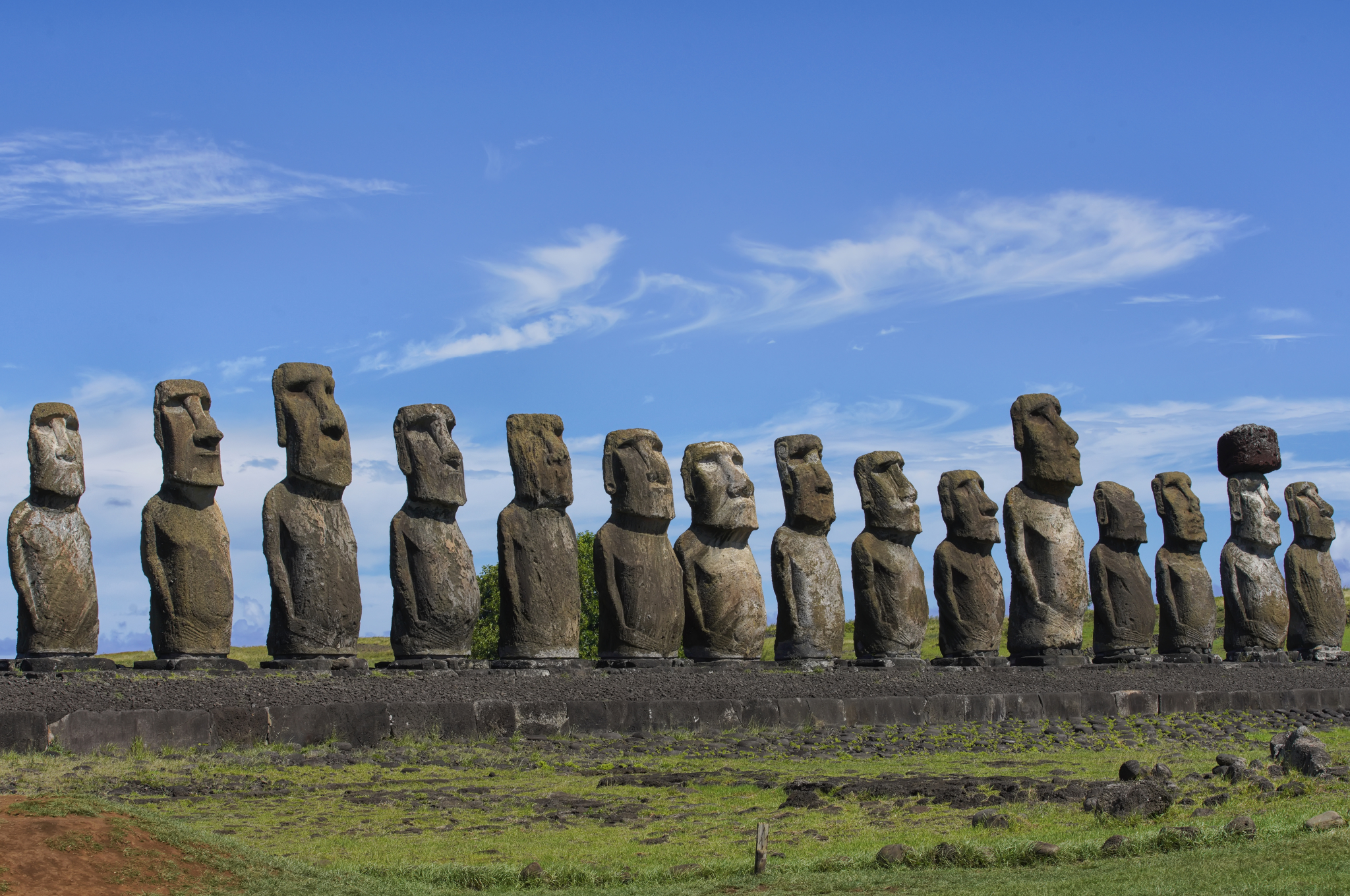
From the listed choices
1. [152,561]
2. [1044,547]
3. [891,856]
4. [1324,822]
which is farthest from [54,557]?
[1044,547]

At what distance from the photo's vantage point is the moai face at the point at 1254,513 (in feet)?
72.0

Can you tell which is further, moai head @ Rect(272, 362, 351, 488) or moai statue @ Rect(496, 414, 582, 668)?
moai statue @ Rect(496, 414, 582, 668)

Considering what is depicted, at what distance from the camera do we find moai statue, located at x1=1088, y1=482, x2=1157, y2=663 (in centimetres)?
1970

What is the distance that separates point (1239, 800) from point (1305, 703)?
30.1ft

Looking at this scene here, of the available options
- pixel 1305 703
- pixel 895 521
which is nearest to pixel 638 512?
pixel 895 521

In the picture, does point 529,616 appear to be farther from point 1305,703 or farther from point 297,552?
point 1305,703

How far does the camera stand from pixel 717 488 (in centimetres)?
1639

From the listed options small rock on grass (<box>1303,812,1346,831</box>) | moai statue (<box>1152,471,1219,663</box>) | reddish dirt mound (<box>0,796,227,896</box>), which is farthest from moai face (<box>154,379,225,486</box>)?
moai statue (<box>1152,471,1219,663</box>)

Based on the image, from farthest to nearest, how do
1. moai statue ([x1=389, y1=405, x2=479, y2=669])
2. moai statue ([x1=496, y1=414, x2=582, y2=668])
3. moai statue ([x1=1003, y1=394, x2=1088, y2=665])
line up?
moai statue ([x1=1003, y1=394, x2=1088, y2=665])
moai statue ([x1=496, y1=414, x2=582, y2=668])
moai statue ([x1=389, y1=405, x2=479, y2=669])

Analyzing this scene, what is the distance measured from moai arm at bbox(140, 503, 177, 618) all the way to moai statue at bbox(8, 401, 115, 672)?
46 centimetres

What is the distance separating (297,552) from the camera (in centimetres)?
1356

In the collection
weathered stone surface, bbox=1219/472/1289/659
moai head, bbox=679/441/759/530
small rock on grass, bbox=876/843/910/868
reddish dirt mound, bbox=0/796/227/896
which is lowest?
small rock on grass, bbox=876/843/910/868

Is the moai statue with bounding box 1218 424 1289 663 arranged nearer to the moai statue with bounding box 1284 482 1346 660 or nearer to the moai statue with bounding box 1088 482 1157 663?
the moai statue with bounding box 1284 482 1346 660

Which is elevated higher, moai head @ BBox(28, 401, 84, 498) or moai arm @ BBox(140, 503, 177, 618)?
moai head @ BBox(28, 401, 84, 498)
